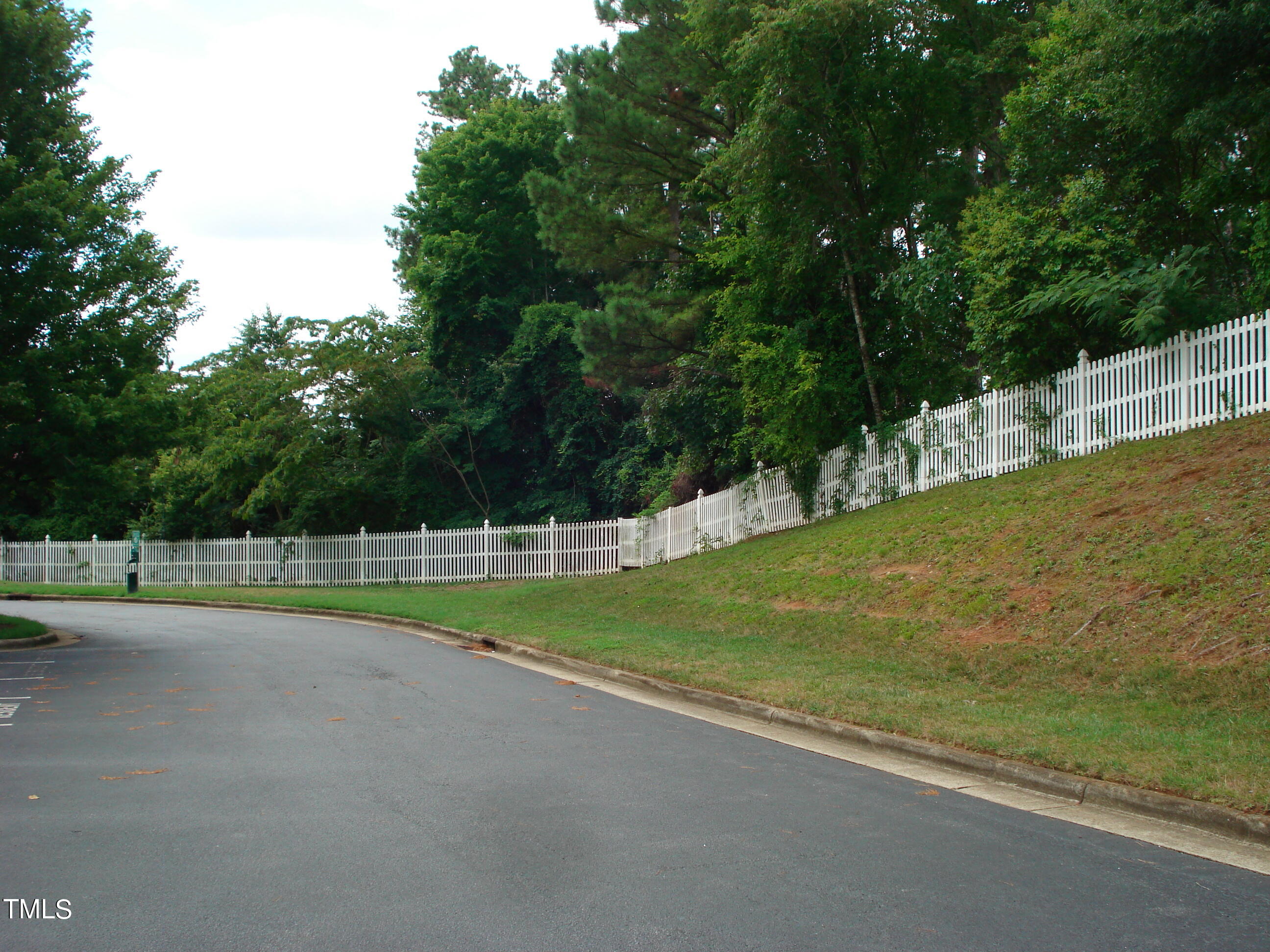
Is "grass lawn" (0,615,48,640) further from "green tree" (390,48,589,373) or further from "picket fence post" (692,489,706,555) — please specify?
"green tree" (390,48,589,373)

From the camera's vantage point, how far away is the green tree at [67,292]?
51.0 feet

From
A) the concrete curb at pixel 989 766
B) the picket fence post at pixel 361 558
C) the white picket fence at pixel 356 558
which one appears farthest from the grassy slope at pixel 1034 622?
the picket fence post at pixel 361 558

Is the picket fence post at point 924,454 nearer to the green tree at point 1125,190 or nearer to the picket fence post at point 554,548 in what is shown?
the green tree at point 1125,190

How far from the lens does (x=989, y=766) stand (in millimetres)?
6785

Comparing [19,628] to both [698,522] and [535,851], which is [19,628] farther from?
[698,522]

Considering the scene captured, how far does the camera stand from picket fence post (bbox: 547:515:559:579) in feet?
99.3

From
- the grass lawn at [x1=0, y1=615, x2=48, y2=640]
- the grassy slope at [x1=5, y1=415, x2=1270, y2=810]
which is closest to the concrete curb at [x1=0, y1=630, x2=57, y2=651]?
the grass lawn at [x1=0, y1=615, x2=48, y2=640]

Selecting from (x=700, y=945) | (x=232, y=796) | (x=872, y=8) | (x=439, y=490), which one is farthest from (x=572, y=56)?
(x=700, y=945)

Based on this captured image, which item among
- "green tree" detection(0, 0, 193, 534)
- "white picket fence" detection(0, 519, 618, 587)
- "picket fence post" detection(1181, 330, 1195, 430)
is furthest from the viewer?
"white picket fence" detection(0, 519, 618, 587)

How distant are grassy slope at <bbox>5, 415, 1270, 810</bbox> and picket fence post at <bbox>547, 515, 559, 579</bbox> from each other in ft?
36.8

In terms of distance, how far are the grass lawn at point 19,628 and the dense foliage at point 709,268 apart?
2.29 metres

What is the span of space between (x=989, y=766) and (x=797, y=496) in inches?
640

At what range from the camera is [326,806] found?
5.97 m

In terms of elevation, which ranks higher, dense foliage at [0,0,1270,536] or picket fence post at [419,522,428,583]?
dense foliage at [0,0,1270,536]
